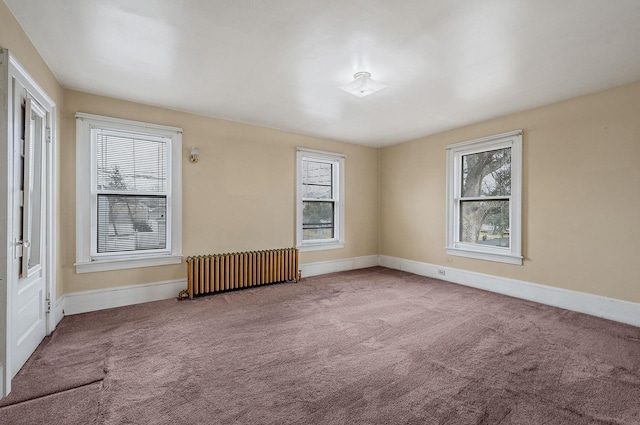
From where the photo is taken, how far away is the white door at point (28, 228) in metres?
2.27

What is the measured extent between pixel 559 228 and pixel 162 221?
529 cm

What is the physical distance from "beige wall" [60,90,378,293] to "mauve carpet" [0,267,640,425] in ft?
2.70

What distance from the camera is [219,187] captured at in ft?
14.8

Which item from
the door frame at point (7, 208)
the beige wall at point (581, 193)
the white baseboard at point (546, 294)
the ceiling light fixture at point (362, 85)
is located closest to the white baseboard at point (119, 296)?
the door frame at point (7, 208)

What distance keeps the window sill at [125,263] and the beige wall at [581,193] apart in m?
4.57

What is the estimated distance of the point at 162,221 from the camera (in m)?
4.11

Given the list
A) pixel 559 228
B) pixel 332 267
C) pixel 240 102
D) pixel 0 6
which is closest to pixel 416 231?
pixel 332 267

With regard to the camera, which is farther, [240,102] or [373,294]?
[373,294]

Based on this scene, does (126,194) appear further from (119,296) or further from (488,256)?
(488,256)

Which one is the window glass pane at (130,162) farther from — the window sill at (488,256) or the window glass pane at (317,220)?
the window sill at (488,256)

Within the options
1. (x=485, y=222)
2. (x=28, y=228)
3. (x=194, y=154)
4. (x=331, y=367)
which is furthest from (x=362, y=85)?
(x=28, y=228)

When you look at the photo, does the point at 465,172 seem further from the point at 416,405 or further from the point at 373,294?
the point at 416,405

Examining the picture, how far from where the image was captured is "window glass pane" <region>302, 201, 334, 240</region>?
5.55 meters

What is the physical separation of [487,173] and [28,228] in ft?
18.4
